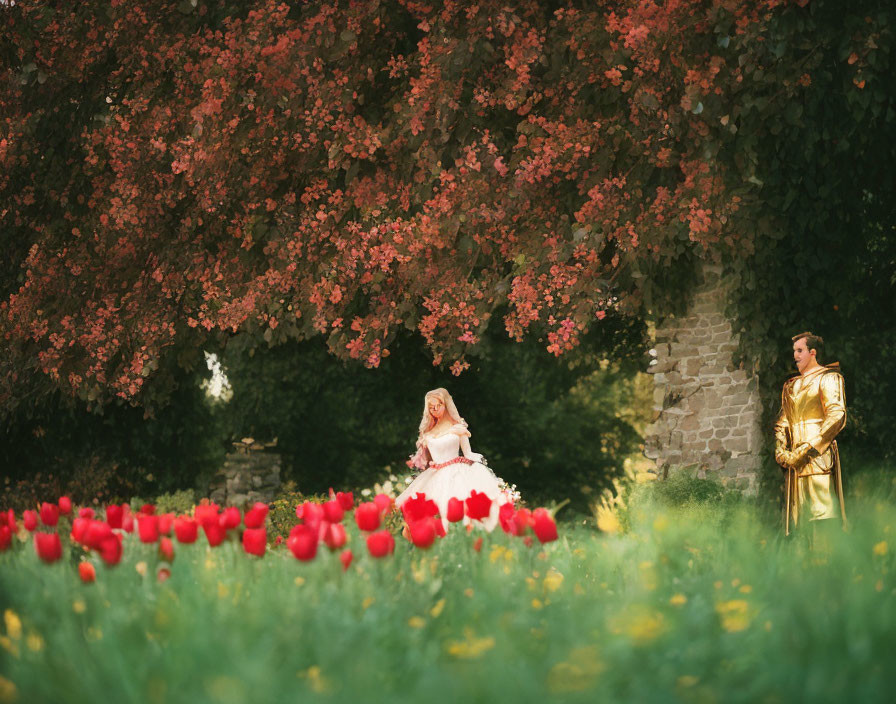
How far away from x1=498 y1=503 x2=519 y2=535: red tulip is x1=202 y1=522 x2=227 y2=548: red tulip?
135cm

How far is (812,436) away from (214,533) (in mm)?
4862

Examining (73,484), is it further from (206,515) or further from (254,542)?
(254,542)

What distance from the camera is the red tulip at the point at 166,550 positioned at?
15.5 feet

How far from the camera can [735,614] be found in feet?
13.3

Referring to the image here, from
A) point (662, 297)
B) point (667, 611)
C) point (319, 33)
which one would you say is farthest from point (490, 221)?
point (667, 611)

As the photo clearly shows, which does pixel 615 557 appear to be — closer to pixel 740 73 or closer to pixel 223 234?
pixel 740 73

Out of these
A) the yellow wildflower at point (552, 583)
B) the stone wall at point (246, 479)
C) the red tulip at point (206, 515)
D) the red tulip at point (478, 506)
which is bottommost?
the stone wall at point (246, 479)

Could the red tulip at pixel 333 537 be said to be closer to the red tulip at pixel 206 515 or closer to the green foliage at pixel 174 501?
the red tulip at pixel 206 515

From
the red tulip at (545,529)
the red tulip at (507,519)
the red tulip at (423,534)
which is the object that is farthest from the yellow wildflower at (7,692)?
the red tulip at (507,519)

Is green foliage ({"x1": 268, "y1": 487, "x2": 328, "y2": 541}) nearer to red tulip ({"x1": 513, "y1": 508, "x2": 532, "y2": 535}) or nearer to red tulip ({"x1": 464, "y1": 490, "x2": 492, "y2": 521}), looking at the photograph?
red tulip ({"x1": 464, "y1": 490, "x2": 492, "y2": 521})

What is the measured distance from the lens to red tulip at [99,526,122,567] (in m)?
4.57

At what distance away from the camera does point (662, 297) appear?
492 inches

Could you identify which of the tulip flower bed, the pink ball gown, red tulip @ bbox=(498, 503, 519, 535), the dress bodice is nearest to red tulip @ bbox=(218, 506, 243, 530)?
the tulip flower bed

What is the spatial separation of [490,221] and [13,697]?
912 centimetres
